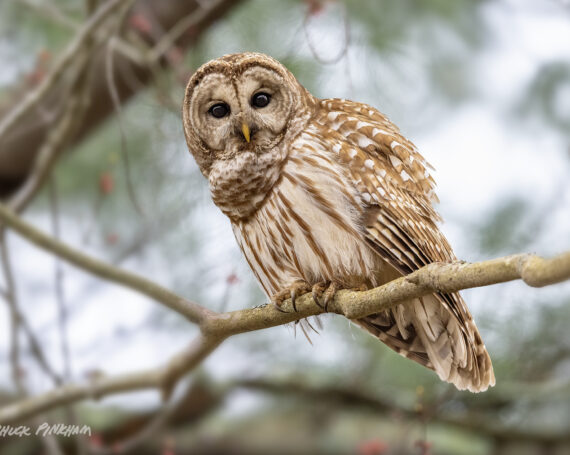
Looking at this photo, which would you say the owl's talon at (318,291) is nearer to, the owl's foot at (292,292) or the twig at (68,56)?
the owl's foot at (292,292)

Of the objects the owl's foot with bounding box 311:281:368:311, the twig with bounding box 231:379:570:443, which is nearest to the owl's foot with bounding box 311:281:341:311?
the owl's foot with bounding box 311:281:368:311

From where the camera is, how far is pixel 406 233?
2088 millimetres

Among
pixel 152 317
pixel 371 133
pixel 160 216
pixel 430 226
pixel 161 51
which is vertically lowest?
pixel 430 226

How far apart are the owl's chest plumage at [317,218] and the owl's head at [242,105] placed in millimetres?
82

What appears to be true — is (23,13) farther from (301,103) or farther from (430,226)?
(430,226)

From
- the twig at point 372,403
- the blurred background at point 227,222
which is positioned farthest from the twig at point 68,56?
the twig at point 372,403

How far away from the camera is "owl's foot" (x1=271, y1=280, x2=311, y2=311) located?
6.73 ft

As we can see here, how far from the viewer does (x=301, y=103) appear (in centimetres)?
223

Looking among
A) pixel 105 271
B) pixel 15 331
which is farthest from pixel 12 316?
pixel 105 271

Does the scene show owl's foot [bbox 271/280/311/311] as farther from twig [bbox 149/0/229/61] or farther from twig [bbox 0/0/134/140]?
twig [bbox 149/0/229/61]

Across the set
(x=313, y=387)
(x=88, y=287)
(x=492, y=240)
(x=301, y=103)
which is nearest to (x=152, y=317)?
(x=88, y=287)

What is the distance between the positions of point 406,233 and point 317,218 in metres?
0.24

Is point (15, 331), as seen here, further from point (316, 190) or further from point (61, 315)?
→ point (316, 190)

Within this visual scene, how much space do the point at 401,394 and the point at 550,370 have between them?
32.2 inches
